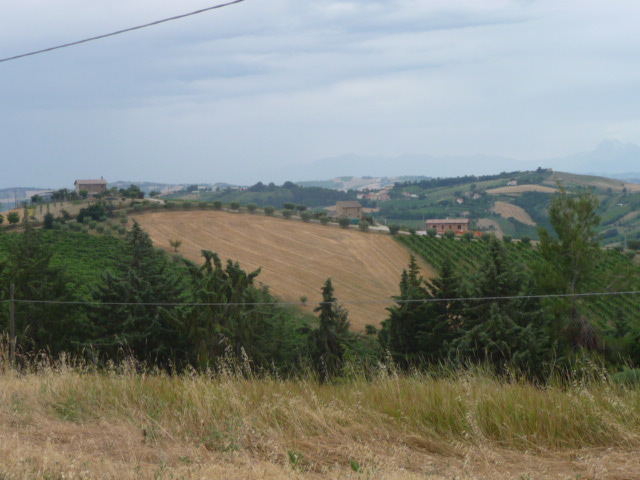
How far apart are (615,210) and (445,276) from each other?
107186 mm

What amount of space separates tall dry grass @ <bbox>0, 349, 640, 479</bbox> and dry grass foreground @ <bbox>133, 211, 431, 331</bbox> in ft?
118

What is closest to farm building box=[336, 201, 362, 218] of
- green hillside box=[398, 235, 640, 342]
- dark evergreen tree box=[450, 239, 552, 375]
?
green hillside box=[398, 235, 640, 342]

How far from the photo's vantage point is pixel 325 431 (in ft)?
14.6

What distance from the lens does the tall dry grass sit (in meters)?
3.69

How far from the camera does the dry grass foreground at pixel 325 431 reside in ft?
12.0

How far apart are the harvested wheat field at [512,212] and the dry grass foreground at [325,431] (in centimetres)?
12679

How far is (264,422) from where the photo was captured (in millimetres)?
4621

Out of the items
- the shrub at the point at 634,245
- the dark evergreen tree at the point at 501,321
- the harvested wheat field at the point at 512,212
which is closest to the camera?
the dark evergreen tree at the point at 501,321

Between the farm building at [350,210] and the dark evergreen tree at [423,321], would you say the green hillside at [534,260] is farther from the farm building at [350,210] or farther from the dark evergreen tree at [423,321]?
the farm building at [350,210]

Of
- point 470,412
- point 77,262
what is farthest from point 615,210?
point 470,412

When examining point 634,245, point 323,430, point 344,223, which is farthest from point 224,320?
point 634,245

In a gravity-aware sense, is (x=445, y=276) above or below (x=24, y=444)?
below

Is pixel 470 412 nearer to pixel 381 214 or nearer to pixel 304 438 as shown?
pixel 304 438

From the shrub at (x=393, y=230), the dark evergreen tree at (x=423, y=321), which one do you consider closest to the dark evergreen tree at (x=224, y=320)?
the dark evergreen tree at (x=423, y=321)
